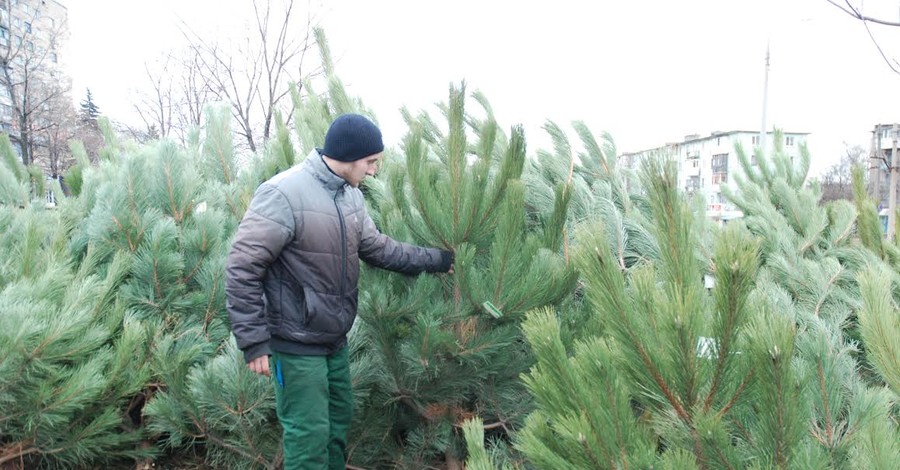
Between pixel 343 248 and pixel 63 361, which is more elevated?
pixel 343 248

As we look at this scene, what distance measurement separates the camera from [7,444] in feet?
8.65

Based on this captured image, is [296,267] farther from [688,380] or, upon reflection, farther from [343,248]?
[688,380]

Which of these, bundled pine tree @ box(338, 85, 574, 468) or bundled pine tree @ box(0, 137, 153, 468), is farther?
bundled pine tree @ box(338, 85, 574, 468)

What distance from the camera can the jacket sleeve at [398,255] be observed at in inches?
100.0

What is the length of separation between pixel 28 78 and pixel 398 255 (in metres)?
17.5

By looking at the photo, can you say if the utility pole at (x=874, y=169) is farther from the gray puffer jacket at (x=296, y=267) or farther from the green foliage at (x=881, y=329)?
the gray puffer jacket at (x=296, y=267)

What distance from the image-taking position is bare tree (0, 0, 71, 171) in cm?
1562

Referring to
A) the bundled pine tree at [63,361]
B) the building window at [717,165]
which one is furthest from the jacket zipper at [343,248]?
the building window at [717,165]

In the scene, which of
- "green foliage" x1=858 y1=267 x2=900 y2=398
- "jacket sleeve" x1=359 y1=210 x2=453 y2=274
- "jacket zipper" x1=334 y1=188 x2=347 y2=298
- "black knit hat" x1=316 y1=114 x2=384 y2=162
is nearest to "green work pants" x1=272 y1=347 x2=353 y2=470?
"jacket zipper" x1=334 y1=188 x2=347 y2=298

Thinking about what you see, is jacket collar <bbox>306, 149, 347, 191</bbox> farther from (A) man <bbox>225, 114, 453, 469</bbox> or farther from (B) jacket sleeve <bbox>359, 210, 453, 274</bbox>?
(B) jacket sleeve <bbox>359, 210, 453, 274</bbox>

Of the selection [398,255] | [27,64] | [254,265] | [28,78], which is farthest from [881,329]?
[28,78]

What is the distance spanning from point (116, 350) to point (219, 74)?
507 inches

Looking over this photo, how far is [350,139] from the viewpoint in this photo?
2.38m

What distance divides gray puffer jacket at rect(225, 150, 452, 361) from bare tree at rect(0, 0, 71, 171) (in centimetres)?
Result: 1552
